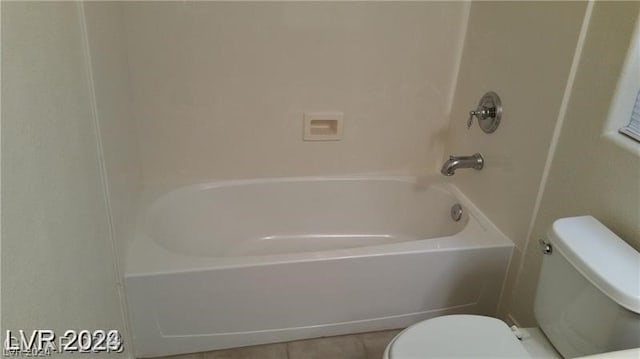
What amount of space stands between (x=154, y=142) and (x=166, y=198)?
0.82 ft

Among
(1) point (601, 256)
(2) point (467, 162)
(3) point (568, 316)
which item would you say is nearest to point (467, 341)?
(3) point (568, 316)

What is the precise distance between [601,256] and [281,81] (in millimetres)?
1376

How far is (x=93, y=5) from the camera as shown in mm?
1330

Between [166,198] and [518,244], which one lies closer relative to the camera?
[518,244]

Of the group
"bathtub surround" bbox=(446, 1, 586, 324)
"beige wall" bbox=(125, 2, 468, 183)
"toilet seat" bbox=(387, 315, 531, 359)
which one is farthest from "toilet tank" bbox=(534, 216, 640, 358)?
"beige wall" bbox=(125, 2, 468, 183)

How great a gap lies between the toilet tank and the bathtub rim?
0.44m

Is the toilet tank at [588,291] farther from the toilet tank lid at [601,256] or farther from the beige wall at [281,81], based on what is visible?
the beige wall at [281,81]

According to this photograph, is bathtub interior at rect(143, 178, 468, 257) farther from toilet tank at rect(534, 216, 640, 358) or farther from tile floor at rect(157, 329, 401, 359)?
toilet tank at rect(534, 216, 640, 358)

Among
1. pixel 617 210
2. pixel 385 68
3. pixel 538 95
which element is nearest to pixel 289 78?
pixel 385 68

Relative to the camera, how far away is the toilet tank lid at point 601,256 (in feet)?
3.41

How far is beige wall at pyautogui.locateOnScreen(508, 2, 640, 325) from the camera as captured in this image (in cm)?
124

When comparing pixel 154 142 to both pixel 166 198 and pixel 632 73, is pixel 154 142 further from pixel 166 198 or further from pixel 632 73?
pixel 632 73

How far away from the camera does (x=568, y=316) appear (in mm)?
1220

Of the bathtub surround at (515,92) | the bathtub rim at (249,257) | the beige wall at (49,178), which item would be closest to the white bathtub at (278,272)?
the bathtub rim at (249,257)
